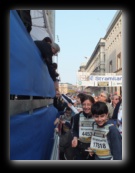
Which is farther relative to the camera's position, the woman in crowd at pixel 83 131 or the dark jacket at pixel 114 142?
the woman in crowd at pixel 83 131

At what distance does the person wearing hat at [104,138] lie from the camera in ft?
9.06

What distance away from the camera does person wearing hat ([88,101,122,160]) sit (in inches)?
109

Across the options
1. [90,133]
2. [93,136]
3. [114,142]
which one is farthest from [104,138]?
[90,133]

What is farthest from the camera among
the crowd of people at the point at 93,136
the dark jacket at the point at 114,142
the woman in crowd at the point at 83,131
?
the woman in crowd at the point at 83,131

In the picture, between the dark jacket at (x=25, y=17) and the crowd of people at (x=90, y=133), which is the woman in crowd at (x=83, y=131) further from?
the dark jacket at (x=25, y=17)

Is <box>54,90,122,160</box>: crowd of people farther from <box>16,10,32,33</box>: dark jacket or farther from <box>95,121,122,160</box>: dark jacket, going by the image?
<box>16,10,32,33</box>: dark jacket

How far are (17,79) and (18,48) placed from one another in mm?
285

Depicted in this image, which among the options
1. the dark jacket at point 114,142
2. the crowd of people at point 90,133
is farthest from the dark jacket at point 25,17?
the dark jacket at point 114,142

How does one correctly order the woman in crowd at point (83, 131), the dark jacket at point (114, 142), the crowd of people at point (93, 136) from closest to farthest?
the dark jacket at point (114, 142) < the crowd of people at point (93, 136) < the woman in crowd at point (83, 131)

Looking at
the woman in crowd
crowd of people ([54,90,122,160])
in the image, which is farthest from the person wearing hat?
the woman in crowd

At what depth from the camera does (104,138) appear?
2867 mm
